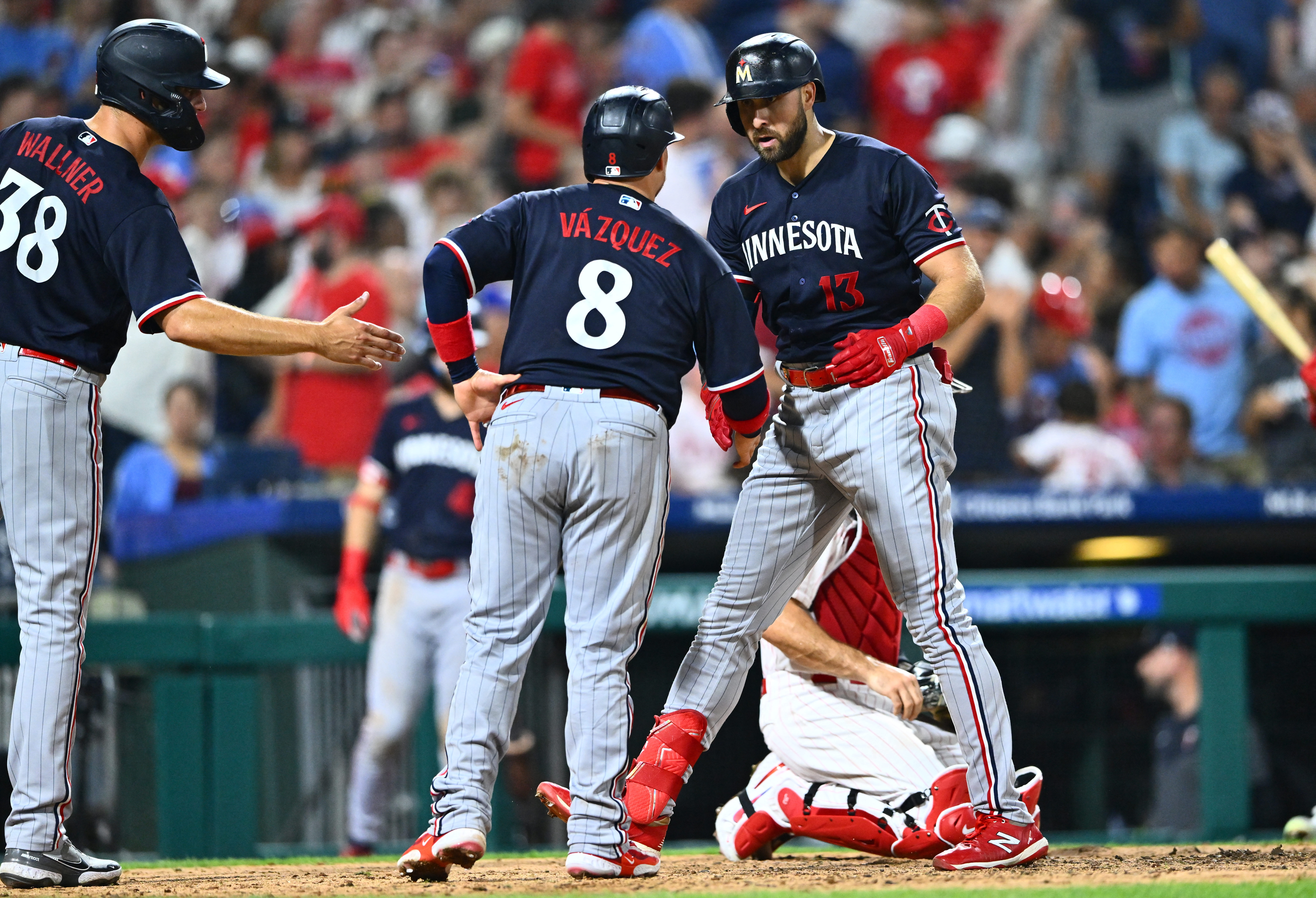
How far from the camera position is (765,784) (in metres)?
4.70

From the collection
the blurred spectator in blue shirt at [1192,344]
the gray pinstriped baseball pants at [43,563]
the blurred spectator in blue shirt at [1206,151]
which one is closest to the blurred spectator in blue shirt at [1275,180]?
the blurred spectator in blue shirt at [1206,151]

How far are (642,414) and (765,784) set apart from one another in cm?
138

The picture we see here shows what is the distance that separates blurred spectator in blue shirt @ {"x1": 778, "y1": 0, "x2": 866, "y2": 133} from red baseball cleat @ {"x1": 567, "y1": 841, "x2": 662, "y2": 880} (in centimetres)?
730

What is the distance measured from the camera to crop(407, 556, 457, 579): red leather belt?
6480 millimetres

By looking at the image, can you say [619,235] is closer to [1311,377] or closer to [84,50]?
[1311,377]

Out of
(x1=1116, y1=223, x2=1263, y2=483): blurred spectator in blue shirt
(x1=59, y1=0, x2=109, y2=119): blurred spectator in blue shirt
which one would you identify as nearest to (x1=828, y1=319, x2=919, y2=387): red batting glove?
(x1=1116, y1=223, x2=1263, y2=483): blurred spectator in blue shirt

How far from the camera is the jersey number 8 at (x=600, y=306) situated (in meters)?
3.84

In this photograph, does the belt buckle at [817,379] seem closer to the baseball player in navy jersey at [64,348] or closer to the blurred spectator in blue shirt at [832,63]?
the baseball player in navy jersey at [64,348]

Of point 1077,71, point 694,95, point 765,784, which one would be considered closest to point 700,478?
point 694,95

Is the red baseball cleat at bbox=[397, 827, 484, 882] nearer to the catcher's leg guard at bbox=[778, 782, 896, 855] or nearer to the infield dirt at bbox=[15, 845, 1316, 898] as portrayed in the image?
the infield dirt at bbox=[15, 845, 1316, 898]

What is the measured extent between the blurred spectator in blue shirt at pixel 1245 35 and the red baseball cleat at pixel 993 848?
8.57 m

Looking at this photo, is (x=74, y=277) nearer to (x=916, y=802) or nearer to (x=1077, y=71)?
(x=916, y=802)

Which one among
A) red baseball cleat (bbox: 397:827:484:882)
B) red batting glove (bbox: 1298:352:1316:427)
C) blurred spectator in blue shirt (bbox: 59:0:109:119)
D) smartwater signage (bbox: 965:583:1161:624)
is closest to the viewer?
red baseball cleat (bbox: 397:827:484:882)

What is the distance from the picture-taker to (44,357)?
3820mm
